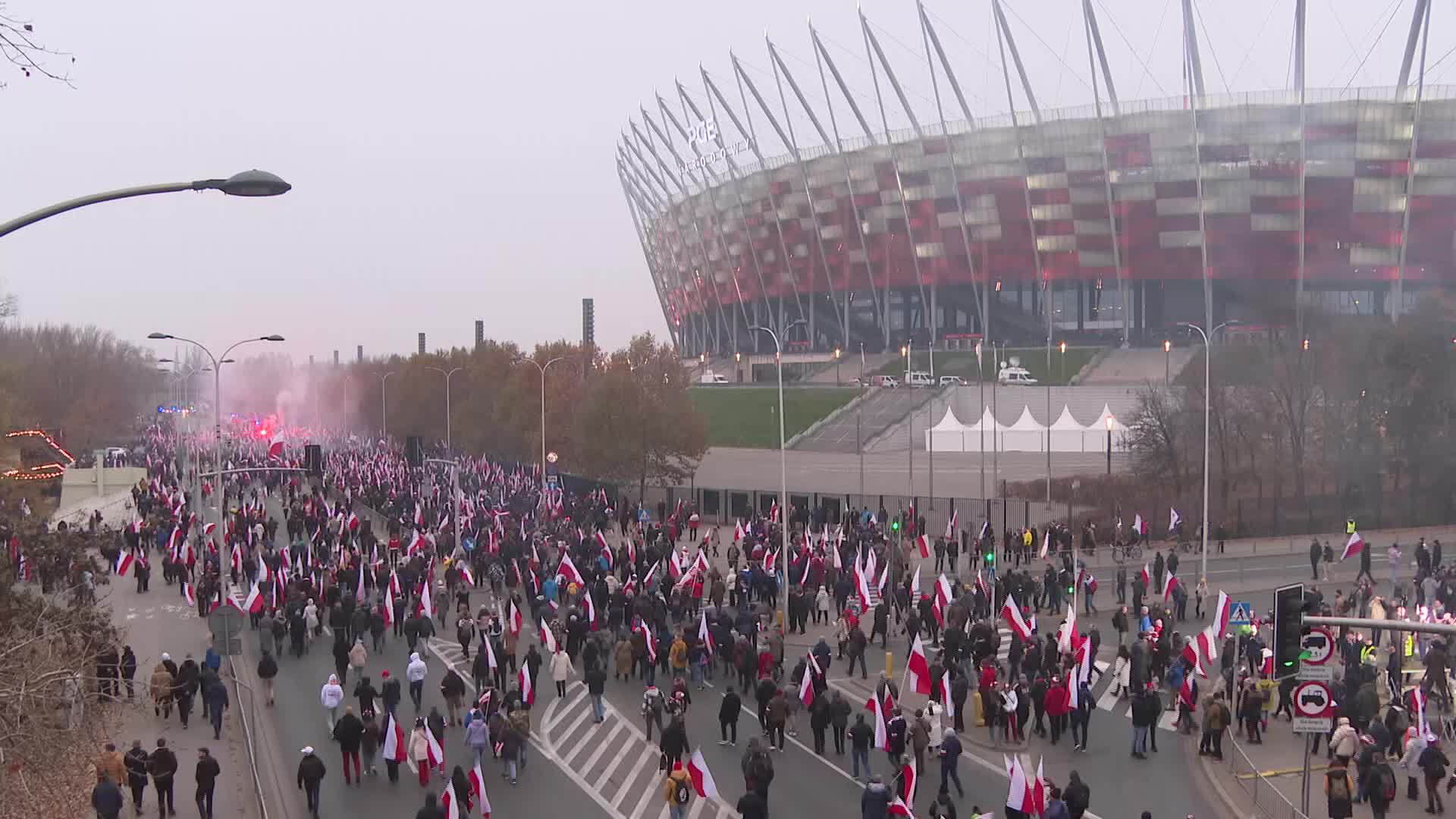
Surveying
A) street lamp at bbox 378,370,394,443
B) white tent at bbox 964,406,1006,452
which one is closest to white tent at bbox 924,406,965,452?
white tent at bbox 964,406,1006,452

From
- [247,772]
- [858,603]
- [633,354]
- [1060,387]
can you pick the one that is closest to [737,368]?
[1060,387]

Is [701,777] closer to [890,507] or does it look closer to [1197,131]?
[890,507]

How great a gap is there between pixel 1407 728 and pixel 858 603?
10651 millimetres

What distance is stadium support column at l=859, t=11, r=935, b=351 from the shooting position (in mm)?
90938

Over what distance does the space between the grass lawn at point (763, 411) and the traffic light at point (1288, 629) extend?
213ft

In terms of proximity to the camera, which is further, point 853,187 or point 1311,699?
point 853,187

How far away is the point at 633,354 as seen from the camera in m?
56.8

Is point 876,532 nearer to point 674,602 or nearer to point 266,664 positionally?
point 674,602

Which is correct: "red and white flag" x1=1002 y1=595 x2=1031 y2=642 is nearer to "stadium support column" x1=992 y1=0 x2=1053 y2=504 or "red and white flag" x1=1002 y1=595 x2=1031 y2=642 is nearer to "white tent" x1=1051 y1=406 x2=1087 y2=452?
"white tent" x1=1051 y1=406 x2=1087 y2=452

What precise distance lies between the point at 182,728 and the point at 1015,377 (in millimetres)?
74137

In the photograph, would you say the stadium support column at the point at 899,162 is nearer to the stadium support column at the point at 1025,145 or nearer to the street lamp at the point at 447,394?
the stadium support column at the point at 1025,145

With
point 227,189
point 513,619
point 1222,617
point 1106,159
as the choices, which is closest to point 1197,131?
point 1106,159

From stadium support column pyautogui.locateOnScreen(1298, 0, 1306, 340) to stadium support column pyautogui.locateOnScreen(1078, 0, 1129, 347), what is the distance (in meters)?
11.7

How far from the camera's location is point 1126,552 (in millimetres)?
33719
